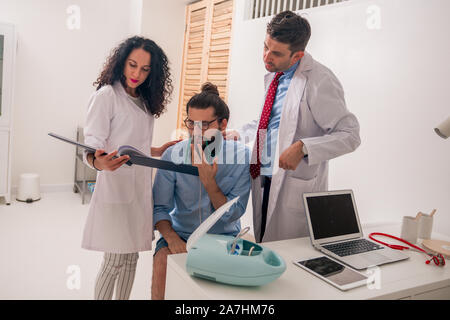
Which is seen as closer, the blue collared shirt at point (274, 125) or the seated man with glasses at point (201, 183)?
the seated man with glasses at point (201, 183)

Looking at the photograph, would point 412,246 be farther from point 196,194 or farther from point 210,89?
point 210,89

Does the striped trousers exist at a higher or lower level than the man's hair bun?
lower

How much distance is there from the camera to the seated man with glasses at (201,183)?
142 cm

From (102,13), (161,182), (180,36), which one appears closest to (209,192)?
(161,182)

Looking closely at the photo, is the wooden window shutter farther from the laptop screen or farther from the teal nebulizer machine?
the teal nebulizer machine

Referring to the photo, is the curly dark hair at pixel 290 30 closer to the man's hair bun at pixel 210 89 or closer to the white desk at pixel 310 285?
the man's hair bun at pixel 210 89

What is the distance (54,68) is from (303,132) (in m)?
3.33

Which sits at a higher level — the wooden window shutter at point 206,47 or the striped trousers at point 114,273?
the wooden window shutter at point 206,47

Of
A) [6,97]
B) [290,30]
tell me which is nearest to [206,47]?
[6,97]

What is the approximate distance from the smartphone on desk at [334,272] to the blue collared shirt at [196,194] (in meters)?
0.39

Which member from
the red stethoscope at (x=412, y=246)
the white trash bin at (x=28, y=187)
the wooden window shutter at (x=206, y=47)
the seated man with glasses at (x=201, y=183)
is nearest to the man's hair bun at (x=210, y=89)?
the seated man with glasses at (x=201, y=183)

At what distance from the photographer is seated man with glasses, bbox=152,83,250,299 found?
55.7 inches

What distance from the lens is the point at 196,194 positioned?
144 centimetres

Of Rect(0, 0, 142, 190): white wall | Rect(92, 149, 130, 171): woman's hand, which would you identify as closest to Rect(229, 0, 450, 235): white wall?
Rect(92, 149, 130, 171): woman's hand
